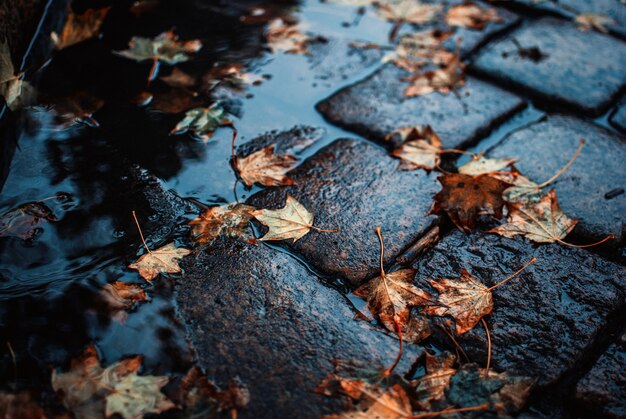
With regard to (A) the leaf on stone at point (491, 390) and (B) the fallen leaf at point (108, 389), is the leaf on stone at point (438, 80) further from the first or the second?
(B) the fallen leaf at point (108, 389)

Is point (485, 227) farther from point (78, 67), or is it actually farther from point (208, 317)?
point (78, 67)

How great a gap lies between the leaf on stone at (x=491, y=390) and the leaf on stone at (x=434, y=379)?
0.02m

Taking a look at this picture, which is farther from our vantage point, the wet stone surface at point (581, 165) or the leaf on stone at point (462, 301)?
the wet stone surface at point (581, 165)

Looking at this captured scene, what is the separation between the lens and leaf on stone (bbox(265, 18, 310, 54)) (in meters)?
2.48

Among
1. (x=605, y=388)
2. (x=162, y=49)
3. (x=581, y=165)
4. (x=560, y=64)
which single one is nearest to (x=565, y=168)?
(x=581, y=165)

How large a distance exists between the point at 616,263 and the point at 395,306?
2.48 ft

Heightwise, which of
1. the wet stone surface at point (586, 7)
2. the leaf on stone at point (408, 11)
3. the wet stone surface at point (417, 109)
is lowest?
the wet stone surface at point (417, 109)

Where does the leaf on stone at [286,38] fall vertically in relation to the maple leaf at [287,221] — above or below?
above

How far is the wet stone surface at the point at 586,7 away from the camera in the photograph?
2.82 metres

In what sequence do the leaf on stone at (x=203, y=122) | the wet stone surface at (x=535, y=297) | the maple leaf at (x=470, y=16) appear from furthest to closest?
the maple leaf at (x=470, y=16)
the leaf on stone at (x=203, y=122)
the wet stone surface at (x=535, y=297)

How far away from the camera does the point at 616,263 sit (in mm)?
1593

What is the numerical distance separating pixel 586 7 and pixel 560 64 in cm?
73

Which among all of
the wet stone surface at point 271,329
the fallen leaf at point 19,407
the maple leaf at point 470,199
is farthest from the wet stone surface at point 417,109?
the fallen leaf at point 19,407

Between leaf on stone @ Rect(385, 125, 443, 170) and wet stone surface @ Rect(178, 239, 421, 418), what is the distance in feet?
2.17
